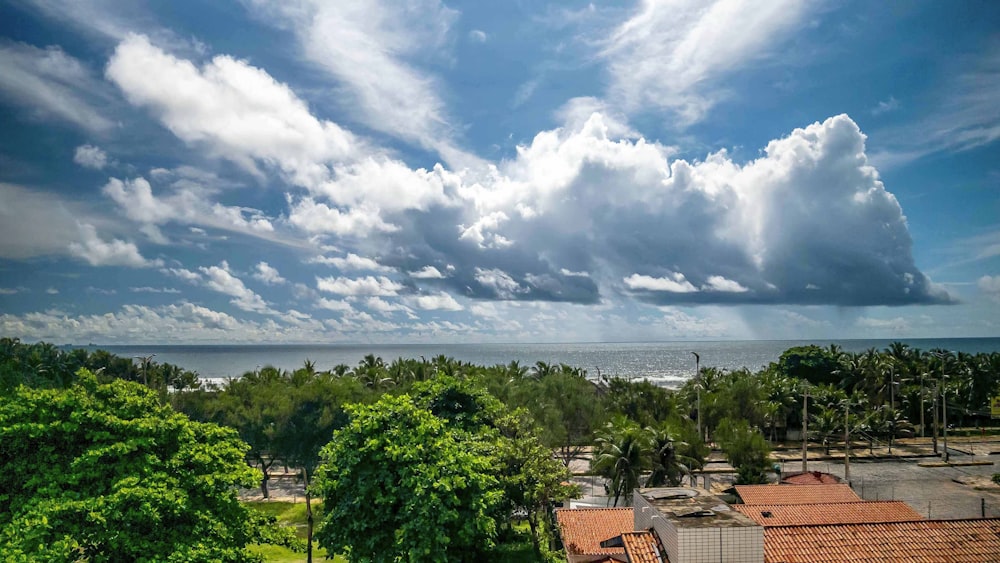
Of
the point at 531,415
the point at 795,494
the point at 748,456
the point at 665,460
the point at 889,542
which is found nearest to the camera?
the point at 889,542

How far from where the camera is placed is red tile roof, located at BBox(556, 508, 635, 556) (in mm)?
23734

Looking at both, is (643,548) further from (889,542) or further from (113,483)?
(113,483)

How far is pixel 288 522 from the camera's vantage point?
39.8 metres

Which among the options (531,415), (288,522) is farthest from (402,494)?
(288,522)

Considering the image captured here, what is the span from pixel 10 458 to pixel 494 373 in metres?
49.0

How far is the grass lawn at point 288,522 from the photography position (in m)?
30.1

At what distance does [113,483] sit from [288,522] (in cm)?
2383

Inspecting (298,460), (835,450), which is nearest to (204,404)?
(298,460)

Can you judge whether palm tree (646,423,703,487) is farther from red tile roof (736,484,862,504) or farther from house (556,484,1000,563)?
house (556,484,1000,563)

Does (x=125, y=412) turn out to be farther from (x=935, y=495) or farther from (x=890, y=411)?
(x=890, y=411)

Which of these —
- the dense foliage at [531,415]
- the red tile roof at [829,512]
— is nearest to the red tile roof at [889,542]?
the red tile roof at [829,512]

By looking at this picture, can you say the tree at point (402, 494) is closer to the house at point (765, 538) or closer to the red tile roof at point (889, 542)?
the house at point (765, 538)

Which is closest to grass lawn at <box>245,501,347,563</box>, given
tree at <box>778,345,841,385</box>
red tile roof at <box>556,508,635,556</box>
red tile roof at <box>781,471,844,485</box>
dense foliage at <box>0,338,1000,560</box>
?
dense foliage at <box>0,338,1000,560</box>

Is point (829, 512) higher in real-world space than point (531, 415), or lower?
lower
